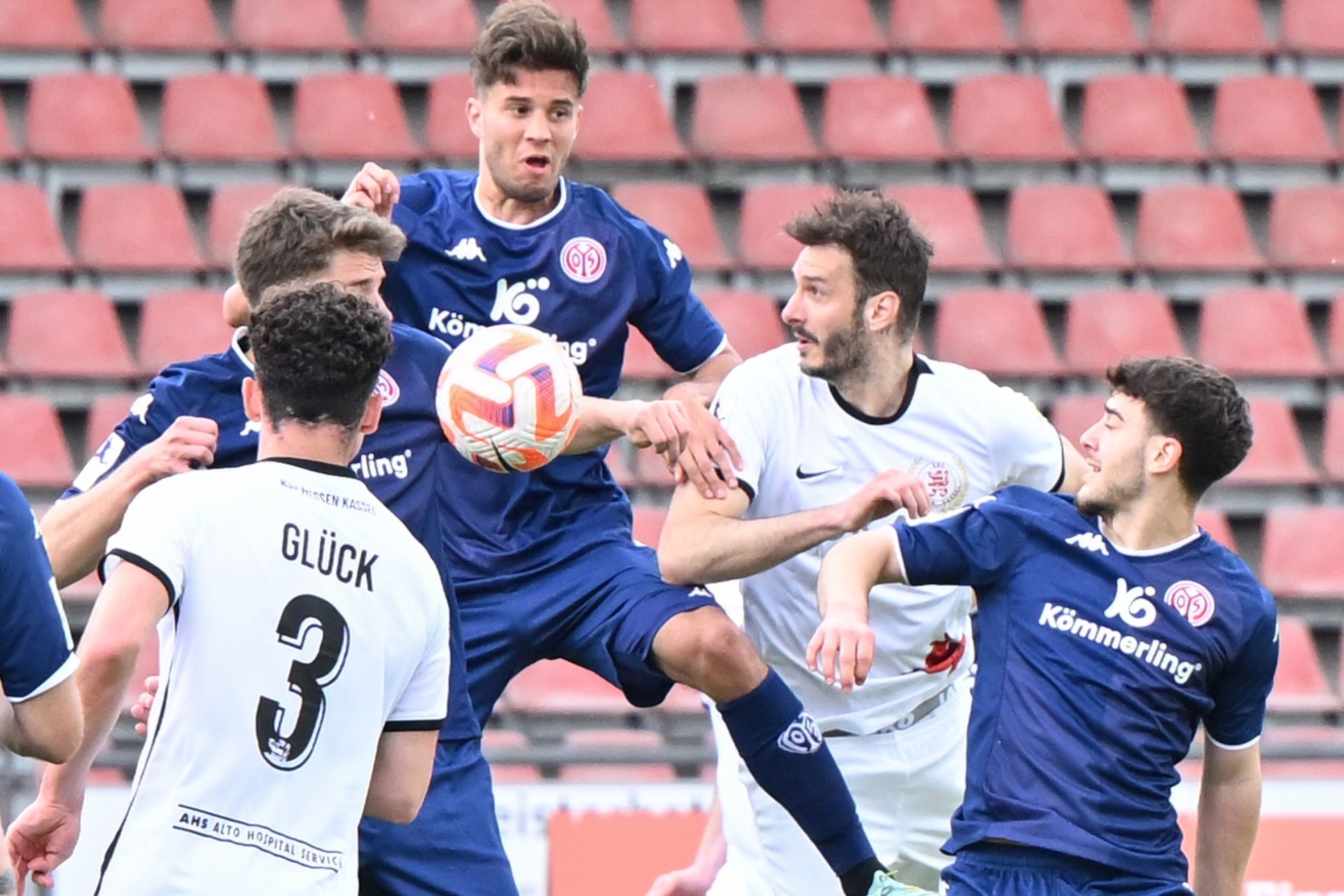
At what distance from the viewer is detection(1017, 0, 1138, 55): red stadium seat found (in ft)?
38.5

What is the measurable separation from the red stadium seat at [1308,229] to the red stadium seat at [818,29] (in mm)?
2394

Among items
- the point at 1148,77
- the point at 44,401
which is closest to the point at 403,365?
the point at 44,401

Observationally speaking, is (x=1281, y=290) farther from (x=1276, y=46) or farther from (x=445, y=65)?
(x=445, y=65)

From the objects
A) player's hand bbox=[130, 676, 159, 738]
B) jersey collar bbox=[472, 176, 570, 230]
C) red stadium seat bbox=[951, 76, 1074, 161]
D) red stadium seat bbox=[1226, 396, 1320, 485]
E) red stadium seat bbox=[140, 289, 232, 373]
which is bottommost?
player's hand bbox=[130, 676, 159, 738]

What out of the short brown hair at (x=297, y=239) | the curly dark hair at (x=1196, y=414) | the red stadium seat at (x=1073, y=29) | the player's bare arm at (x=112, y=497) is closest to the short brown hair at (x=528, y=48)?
the short brown hair at (x=297, y=239)

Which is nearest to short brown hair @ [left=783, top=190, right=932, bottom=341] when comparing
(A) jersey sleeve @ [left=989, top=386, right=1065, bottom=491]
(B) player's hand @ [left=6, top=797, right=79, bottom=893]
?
(A) jersey sleeve @ [left=989, top=386, right=1065, bottom=491]

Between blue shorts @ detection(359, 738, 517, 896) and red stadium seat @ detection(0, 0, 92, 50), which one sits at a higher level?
red stadium seat @ detection(0, 0, 92, 50)

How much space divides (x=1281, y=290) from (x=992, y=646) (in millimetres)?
6753

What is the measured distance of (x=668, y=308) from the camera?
5602mm

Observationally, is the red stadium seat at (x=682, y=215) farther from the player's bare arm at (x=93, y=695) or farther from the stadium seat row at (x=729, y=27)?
the player's bare arm at (x=93, y=695)

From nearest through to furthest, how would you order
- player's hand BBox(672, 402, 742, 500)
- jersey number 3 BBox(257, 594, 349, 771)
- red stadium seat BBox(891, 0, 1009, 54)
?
jersey number 3 BBox(257, 594, 349, 771)
player's hand BBox(672, 402, 742, 500)
red stadium seat BBox(891, 0, 1009, 54)

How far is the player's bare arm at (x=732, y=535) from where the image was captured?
16.2 ft

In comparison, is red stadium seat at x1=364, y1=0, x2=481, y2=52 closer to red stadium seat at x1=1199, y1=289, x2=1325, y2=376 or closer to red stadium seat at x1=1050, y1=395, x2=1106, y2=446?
red stadium seat at x1=1050, y1=395, x2=1106, y2=446

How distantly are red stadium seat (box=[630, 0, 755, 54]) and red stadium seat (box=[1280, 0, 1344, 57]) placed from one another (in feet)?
10.6
